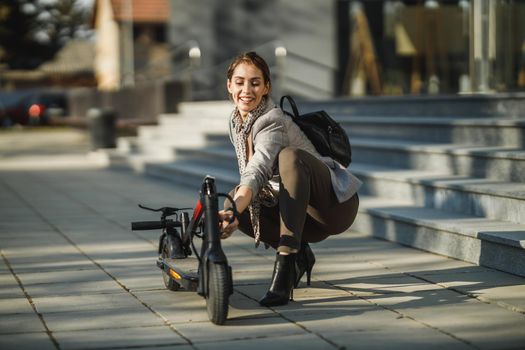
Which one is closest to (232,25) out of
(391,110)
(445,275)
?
(391,110)

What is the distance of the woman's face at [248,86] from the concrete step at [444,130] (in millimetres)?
3570

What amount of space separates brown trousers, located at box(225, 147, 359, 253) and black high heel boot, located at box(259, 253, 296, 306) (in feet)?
0.20

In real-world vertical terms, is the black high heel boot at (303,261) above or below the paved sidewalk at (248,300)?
above

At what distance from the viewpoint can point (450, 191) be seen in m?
7.82

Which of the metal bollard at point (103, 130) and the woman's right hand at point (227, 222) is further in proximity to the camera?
the metal bollard at point (103, 130)

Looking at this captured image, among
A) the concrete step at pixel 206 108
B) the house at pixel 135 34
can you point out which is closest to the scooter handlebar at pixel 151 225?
the concrete step at pixel 206 108

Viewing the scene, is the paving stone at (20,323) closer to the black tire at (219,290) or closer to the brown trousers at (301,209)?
the black tire at (219,290)

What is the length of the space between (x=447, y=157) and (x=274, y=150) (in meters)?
3.68

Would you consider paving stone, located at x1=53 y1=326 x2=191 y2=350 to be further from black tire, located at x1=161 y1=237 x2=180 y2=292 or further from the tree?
→ the tree

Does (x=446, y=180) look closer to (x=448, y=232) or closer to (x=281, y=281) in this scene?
(x=448, y=232)

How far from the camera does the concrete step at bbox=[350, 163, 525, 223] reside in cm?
707

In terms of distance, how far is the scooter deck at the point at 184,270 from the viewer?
5.45 meters

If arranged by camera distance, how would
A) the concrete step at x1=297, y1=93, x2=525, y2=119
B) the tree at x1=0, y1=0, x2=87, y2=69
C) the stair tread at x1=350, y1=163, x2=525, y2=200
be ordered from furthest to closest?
the tree at x1=0, y1=0, x2=87, y2=69 → the concrete step at x1=297, y1=93, x2=525, y2=119 → the stair tread at x1=350, y1=163, x2=525, y2=200

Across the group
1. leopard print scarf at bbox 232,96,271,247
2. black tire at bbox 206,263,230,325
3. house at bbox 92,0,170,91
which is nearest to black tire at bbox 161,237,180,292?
leopard print scarf at bbox 232,96,271,247
